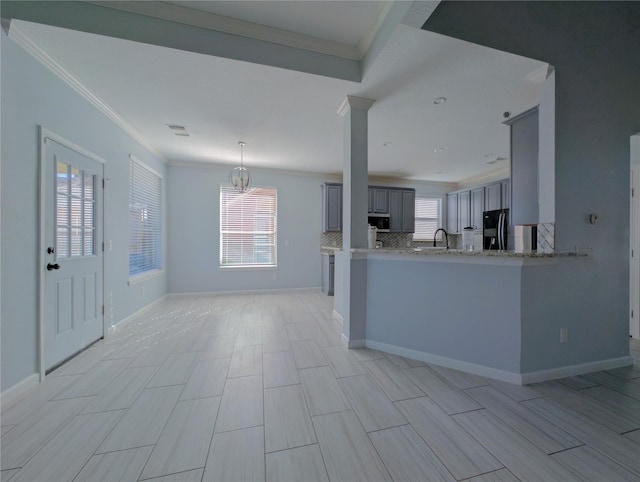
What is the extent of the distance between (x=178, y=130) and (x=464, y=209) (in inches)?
241

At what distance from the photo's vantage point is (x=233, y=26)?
209 cm

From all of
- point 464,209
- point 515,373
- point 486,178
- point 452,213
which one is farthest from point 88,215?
point 486,178

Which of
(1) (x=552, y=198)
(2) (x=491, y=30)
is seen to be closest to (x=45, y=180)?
(2) (x=491, y=30)

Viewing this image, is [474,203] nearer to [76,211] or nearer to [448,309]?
[448,309]

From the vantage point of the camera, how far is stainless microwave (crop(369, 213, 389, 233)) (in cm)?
584

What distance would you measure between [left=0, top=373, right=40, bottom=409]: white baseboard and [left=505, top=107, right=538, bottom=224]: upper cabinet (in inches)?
186

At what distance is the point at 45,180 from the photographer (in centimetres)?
214

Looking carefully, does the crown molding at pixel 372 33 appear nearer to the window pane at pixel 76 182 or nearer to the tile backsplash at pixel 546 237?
the tile backsplash at pixel 546 237

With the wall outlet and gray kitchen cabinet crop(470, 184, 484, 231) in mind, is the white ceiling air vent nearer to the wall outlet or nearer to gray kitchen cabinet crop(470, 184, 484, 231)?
the wall outlet

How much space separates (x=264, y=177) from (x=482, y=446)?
529cm

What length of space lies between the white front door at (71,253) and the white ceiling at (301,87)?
0.88 m

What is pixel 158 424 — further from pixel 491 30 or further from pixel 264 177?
pixel 264 177

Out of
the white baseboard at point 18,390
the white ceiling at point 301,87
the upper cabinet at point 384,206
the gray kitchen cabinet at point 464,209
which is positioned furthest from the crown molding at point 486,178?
the white baseboard at point 18,390

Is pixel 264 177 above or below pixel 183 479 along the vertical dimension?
above
